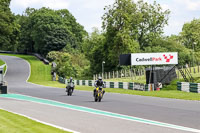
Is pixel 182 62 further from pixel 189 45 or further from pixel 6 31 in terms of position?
pixel 6 31

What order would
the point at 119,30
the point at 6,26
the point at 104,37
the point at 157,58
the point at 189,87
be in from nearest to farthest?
the point at 189,87, the point at 157,58, the point at 6,26, the point at 119,30, the point at 104,37

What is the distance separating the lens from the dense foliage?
69.0m

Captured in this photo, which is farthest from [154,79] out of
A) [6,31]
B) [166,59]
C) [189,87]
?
[6,31]

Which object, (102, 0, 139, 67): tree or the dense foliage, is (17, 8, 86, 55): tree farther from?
(102, 0, 139, 67): tree

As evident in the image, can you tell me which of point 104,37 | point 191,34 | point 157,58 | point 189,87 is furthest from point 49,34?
point 189,87

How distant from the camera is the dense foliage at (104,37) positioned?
6900 centimetres

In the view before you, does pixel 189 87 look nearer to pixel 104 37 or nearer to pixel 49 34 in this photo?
pixel 104 37

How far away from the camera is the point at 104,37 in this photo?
85938mm

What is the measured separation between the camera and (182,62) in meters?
85.1

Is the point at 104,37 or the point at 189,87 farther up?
the point at 104,37

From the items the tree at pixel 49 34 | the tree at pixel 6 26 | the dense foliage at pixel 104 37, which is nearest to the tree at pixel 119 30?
the dense foliage at pixel 104 37

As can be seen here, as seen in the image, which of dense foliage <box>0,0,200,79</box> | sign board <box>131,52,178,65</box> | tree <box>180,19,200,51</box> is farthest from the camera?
tree <box>180,19,200,51</box>

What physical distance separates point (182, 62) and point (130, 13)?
19223mm

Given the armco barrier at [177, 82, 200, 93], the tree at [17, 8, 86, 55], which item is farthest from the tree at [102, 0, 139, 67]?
the armco barrier at [177, 82, 200, 93]
